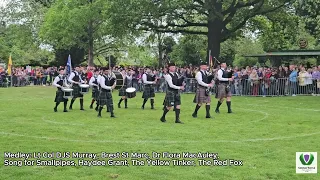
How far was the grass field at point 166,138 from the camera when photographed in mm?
6605

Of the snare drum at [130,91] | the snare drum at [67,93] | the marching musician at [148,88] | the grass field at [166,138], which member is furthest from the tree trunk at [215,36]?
the snare drum at [67,93]

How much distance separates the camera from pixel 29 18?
42844 millimetres

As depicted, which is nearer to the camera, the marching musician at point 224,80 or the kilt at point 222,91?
the marching musician at point 224,80

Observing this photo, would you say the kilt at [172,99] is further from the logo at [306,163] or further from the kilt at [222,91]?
the logo at [306,163]

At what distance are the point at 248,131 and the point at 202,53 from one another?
87.5 ft

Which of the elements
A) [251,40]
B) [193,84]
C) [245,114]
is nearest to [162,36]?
[251,40]

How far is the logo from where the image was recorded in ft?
22.1

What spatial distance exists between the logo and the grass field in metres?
0.12

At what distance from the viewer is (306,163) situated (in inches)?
273

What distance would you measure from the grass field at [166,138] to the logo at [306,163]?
0.12m

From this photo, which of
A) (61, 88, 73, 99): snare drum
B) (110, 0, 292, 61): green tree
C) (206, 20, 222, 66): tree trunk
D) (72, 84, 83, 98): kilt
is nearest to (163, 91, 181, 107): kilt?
(61, 88, 73, 99): snare drum

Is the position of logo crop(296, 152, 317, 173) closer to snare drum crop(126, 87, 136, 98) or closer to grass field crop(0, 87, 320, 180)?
grass field crop(0, 87, 320, 180)

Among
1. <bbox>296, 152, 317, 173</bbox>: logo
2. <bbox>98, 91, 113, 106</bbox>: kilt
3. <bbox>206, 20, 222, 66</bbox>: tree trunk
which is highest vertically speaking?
<bbox>206, 20, 222, 66</bbox>: tree trunk

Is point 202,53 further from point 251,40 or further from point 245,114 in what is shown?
point 245,114
